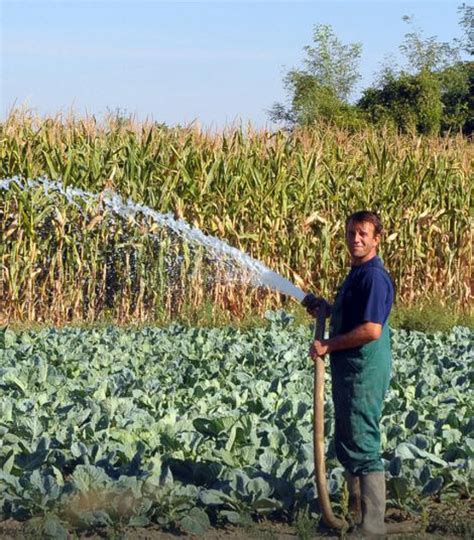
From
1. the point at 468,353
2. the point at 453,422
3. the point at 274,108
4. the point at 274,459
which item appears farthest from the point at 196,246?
the point at 274,108

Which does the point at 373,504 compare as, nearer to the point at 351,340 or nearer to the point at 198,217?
the point at 351,340

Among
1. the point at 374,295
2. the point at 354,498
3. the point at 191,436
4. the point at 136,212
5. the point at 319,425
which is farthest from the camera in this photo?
the point at 136,212

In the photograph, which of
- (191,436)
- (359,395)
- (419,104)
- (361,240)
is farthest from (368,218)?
(419,104)

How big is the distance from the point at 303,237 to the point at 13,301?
428cm

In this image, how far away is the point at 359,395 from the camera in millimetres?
6152

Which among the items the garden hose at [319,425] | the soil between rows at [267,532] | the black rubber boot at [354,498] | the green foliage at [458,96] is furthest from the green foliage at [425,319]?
the green foliage at [458,96]

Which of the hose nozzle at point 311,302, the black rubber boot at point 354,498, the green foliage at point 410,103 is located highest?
the green foliage at point 410,103

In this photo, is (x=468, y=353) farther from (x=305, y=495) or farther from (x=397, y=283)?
(x=397, y=283)

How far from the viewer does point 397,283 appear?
18375 millimetres

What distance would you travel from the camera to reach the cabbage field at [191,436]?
6.51m

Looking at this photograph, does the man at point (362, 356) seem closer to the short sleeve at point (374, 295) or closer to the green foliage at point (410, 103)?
the short sleeve at point (374, 295)

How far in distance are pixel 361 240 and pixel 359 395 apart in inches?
30.9

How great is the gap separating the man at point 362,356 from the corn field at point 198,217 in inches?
378

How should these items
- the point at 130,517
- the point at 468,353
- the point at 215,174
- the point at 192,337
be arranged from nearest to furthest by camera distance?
the point at 130,517 → the point at 468,353 → the point at 192,337 → the point at 215,174
